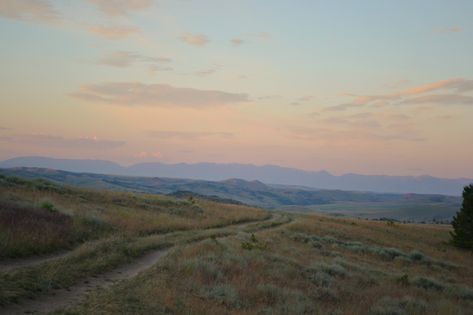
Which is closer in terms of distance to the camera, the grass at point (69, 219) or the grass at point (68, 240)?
the grass at point (68, 240)

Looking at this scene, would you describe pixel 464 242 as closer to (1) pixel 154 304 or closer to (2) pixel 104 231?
(2) pixel 104 231

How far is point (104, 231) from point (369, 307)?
46.5 feet

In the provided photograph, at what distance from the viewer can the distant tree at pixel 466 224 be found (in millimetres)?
43219

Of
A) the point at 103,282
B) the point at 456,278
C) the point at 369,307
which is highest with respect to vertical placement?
the point at 103,282

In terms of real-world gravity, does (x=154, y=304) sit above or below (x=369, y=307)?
above

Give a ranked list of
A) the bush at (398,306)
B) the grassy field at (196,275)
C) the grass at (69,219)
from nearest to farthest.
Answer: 1. the grassy field at (196,275)
2. the bush at (398,306)
3. the grass at (69,219)

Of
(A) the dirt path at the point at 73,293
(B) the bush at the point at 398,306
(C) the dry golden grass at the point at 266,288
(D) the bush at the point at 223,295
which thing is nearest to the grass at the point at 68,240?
(A) the dirt path at the point at 73,293

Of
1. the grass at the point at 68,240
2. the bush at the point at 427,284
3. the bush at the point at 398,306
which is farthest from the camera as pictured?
the bush at the point at 427,284

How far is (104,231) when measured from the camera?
864 inches

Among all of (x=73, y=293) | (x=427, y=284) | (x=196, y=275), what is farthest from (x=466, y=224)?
(x=73, y=293)

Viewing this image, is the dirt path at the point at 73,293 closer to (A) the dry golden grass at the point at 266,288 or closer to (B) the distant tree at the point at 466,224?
(A) the dry golden grass at the point at 266,288

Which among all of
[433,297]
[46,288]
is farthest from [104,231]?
[433,297]

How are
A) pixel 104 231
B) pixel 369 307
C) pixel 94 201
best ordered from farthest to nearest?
pixel 94 201 < pixel 104 231 < pixel 369 307

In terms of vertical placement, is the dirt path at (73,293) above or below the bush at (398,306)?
above
